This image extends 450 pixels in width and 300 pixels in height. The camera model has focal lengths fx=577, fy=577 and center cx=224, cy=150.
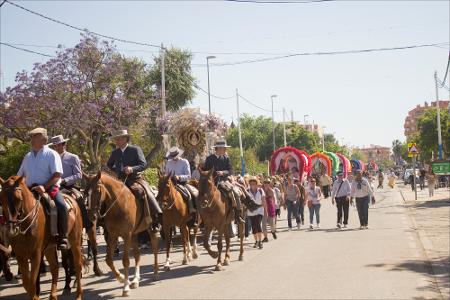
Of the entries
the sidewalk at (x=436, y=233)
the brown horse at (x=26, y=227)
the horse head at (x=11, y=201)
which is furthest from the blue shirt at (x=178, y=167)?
the horse head at (x=11, y=201)

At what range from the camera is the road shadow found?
33.9 ft

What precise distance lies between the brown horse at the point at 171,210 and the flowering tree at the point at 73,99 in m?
14.7

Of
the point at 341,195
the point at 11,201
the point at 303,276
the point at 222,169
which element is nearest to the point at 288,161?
the point at 341,195

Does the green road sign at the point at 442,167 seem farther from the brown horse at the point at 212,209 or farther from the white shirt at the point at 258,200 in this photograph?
the brown horse at the point at 212,209

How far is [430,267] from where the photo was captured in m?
11.5

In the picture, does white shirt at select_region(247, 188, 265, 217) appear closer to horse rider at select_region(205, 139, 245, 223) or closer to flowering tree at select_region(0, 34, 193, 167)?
horse rider at select_region(205, 139, 245, 223)

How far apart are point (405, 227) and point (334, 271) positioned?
9.36m

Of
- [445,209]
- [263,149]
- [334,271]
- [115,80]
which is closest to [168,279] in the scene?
[334,271]

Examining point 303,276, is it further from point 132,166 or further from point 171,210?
point 132,166

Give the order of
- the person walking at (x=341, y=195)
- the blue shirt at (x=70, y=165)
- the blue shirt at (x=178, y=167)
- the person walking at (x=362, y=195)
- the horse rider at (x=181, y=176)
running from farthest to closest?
1. the person walking at (x=341, y=195)
2. the person walking at (x=362, y=195)
3. the blue shirt at (x=178, y=167)
4. the horse rider at (x=181, y=176)
5. the blue shirt at (x=70, y=165)

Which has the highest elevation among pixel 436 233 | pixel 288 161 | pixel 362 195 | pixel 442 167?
pixel 288 161

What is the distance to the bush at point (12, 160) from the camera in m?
24.8

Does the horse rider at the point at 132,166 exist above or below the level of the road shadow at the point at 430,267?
above

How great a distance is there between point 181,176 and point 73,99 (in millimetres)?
17370
